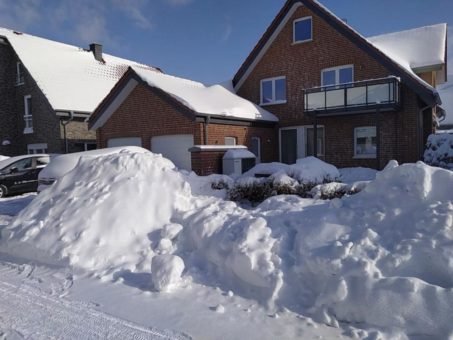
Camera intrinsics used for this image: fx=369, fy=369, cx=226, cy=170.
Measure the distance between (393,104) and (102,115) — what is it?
11.9 metres

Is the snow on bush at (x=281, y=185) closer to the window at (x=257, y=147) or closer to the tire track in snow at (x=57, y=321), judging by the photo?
the tire track in snow at (x=57, y=321)

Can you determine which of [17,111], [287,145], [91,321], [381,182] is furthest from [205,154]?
[17,111]

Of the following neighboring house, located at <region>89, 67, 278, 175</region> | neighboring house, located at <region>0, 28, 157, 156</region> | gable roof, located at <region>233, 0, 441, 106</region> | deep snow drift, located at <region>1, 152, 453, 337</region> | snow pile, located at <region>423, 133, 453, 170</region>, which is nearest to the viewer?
deep snow drift, located at <region>1, 152, 453, 337</region>

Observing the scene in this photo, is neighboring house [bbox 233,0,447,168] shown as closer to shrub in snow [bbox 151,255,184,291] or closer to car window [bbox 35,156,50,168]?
car window [bbox 35,156,50,168]

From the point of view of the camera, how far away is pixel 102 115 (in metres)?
16.2

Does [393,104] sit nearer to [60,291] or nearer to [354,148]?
[354,148]

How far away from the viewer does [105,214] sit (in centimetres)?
620

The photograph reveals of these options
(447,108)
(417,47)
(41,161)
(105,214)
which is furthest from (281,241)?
(447,108)

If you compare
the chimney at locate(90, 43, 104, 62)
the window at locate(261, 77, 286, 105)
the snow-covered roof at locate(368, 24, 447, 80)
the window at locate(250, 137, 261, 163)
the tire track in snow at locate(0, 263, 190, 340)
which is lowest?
the tire track in snow at locate(0, 263, 190, 340)

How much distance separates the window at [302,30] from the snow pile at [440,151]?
708cm

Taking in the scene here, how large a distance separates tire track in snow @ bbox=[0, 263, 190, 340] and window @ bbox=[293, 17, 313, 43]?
15.5 metres

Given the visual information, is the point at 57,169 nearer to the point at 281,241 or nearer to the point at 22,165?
the point at 22,165

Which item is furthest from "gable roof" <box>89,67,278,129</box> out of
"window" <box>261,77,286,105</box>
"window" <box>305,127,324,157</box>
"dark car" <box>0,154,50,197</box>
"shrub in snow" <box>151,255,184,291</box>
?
"shrub in snow" <box>151,255,184,291</box>

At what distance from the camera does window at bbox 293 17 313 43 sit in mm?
16672
